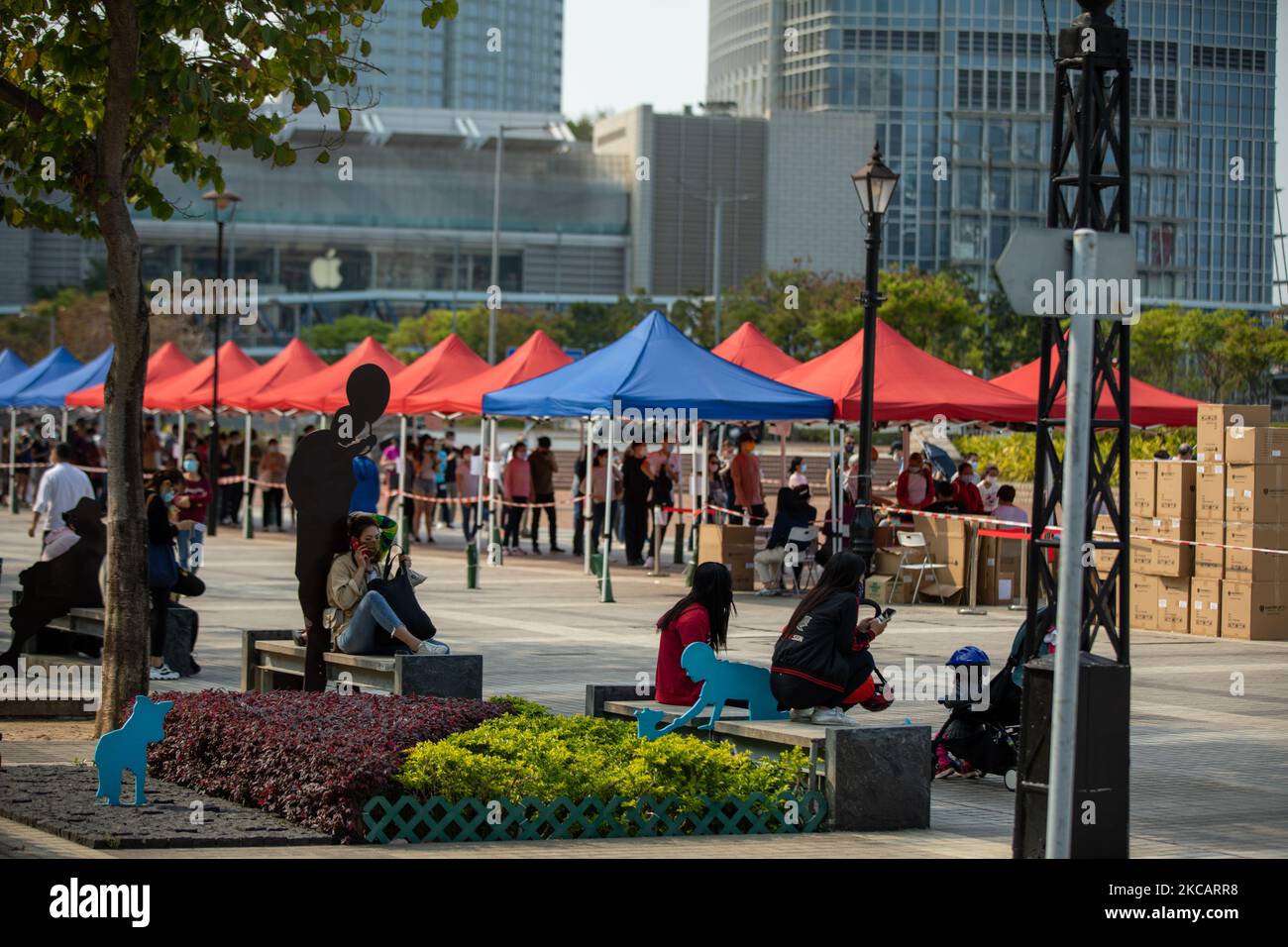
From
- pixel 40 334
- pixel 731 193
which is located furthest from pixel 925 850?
pixel 731 193

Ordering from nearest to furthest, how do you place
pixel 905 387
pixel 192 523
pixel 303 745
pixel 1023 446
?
pixel 303 745, pixel 192 523, pixel 905 387, pixel 1023 446

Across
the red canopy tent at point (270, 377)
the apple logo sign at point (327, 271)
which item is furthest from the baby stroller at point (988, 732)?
the apple logo sign at point (327, 271)

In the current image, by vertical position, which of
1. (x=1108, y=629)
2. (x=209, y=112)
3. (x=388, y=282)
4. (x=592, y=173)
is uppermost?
(x=592, y=173)

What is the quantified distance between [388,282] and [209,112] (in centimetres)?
12552

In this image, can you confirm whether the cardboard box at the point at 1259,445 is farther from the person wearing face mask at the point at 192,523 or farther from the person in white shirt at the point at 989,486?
the person wearing face mask at the point at 192,523

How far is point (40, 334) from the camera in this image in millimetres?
99375

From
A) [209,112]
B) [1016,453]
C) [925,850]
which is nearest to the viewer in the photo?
[925,850]

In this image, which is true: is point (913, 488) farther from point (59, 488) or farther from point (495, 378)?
point (59, 488)

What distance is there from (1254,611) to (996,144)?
10944 cm

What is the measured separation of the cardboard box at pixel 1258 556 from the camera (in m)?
19.6

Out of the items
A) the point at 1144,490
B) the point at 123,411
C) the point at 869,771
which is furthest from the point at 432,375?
the point at 869,771

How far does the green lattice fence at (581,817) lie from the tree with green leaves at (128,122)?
3.60 meters

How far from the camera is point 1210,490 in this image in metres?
20.1
